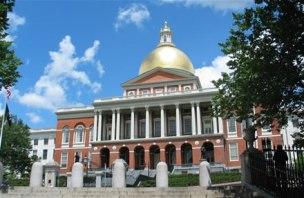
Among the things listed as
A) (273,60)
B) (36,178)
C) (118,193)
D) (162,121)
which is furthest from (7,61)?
(162,121)

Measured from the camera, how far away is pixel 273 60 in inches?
708

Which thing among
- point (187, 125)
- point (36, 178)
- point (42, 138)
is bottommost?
point (36, 178)

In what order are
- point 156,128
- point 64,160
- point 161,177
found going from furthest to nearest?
point 64,160
point 156,128
point 161,177

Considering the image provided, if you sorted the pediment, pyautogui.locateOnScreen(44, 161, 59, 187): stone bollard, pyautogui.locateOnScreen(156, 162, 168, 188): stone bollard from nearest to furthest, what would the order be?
pyautogui.locateOnScreen(156, 162, 168, 188): stone bollard → pyautogui.locateOnScreen(44, 161, 59, 187): stone bollard → the pediment

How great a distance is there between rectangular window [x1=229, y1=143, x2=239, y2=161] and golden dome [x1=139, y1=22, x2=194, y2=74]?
18046mm

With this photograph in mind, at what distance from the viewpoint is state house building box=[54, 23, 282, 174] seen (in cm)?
6756

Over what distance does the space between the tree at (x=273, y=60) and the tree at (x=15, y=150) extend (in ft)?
180

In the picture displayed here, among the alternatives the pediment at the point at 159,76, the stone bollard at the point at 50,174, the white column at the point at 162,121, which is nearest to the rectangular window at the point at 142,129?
the white column at the point at 162,121

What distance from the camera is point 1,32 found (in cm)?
2398

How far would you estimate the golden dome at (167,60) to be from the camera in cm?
7906

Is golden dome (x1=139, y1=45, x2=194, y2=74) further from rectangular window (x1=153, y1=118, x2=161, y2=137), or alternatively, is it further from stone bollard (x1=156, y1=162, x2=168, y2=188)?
stone bollard (x1=156, y1=162, x2=168, y2=188)

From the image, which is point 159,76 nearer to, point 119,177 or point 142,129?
point 142,129

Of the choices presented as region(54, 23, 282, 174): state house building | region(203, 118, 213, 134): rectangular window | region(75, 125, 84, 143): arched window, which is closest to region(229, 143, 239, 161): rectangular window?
region(54, 23, 282, 174): state house building

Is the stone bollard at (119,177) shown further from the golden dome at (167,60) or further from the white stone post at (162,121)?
the golden dome at (167,60)
